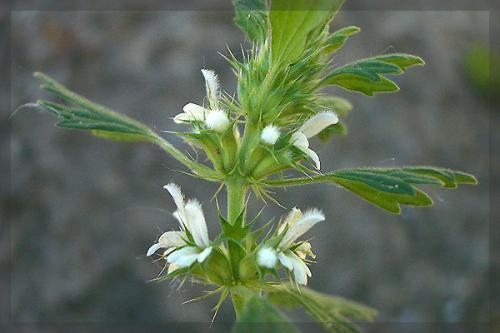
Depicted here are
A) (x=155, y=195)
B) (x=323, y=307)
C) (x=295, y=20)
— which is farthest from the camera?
(x=155, y=195)

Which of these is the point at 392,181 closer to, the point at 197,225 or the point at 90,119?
the point at 197,225

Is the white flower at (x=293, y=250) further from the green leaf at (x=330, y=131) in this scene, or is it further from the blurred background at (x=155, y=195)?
the blurred background at (x=155, y=195)

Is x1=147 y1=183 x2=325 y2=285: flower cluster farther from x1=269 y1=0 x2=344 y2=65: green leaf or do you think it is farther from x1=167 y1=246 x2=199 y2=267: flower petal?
x1=269 y1=0 x2=344 y2=65: green leaf

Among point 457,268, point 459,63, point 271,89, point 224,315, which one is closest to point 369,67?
point 271,89

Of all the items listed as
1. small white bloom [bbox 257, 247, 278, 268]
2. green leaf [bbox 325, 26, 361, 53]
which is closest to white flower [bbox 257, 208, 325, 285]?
small white bloom [bbox 257, 247, 278, 268]

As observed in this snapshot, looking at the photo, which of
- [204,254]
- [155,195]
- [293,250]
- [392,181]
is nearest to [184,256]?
[204,254]

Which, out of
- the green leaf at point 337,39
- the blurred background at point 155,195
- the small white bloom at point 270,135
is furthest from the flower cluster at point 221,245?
the blurred background at point 155,195
